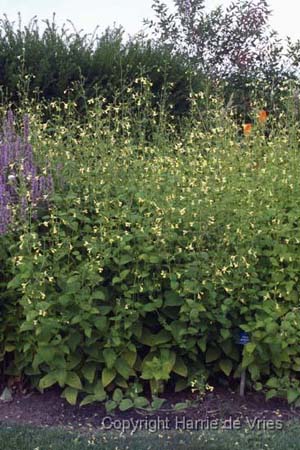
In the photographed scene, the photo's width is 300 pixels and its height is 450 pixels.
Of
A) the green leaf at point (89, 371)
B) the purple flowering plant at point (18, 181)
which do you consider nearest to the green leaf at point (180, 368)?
the green leaf at point (89, 371)

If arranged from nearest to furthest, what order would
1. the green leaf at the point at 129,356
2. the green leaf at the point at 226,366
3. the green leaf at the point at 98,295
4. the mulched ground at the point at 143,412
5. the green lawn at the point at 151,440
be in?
the green lawn at the point at 151,440
the green leaf at the point at 98,295
the mulched ground at the point at 143,412
the green leaf at the point at 129,356
the green leaf at the point at 226,366

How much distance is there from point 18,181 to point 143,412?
160 centimetres

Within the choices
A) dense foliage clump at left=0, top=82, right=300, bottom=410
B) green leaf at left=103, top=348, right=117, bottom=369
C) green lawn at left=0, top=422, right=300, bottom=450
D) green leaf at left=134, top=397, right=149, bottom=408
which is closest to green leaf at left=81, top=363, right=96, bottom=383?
dense foliage clump at left=0, top=82, right=300, bottom=410

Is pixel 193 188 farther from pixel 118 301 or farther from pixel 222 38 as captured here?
pixel 222 38

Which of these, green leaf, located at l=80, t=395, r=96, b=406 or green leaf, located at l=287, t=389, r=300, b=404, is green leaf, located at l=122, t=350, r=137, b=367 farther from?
green leaf, located at l=287, t=389, r=300, b=404

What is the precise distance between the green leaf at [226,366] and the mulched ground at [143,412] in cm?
17

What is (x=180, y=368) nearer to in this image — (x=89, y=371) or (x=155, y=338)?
(x=155, y=338)

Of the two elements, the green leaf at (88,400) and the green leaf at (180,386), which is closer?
the green leaf at (88,400)

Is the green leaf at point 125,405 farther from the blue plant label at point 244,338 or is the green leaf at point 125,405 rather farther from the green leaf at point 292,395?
the green leaf at point 292,395

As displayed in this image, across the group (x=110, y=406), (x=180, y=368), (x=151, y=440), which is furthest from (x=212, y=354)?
(x=151, y=440)

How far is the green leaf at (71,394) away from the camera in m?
4.11

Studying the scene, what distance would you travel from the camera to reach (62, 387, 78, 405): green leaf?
4105mm

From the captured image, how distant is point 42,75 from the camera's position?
744 cm

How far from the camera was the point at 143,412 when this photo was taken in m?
4.12
